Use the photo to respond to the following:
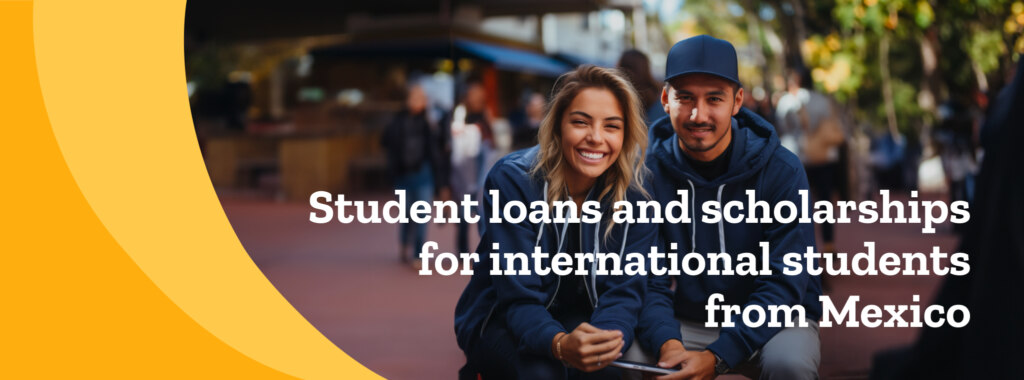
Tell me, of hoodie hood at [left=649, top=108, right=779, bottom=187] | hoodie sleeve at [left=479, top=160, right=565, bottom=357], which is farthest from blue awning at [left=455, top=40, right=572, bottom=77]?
hoodie sleeve at [left=479, top=160, right=565, bottom=357]

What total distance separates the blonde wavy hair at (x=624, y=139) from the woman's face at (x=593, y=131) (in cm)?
2

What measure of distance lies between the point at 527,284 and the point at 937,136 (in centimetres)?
887

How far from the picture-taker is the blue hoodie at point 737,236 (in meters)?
3.02

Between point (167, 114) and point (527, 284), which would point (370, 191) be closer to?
point (167, 114)

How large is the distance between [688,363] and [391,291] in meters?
4.81

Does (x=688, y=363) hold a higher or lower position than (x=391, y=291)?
lower

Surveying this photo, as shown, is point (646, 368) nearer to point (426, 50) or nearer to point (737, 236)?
point (737, 236)

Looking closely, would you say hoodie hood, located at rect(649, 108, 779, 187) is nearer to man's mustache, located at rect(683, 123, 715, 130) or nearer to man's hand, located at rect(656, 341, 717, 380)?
man's mustache, located at rect(683, 123, 715, 130)

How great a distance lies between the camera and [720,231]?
10.3 feet

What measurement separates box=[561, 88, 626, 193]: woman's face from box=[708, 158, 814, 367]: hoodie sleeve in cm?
52

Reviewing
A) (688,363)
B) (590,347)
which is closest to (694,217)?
(688,363)

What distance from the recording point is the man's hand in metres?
2.87

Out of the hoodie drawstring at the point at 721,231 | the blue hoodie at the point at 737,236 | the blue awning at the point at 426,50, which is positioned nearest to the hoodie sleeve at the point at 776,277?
the blue hoodie at the point at 737,236

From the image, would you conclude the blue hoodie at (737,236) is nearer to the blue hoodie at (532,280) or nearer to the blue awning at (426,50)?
the blue hoodie at (532,280)
